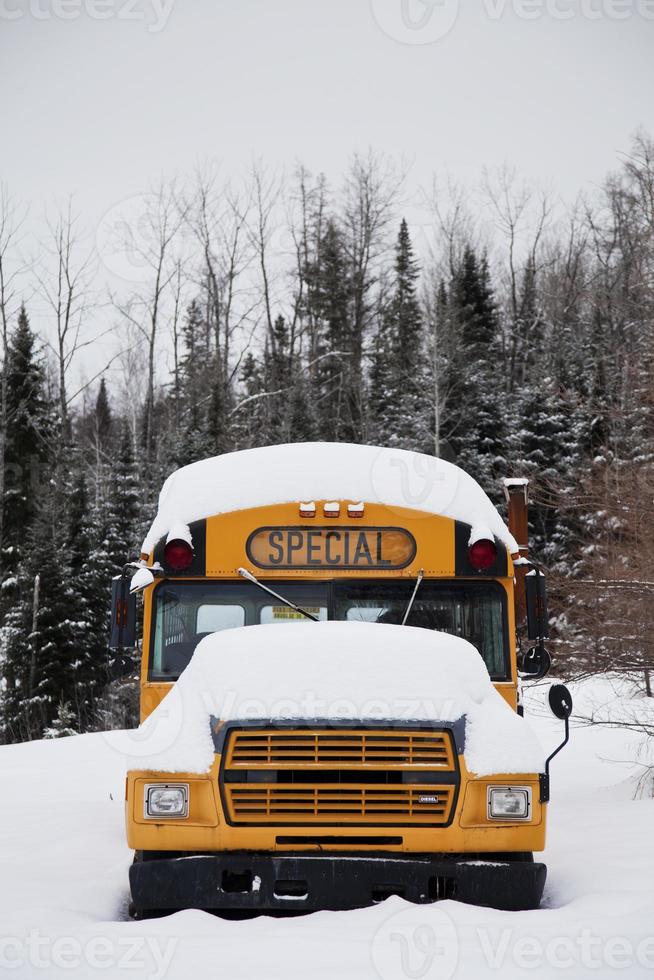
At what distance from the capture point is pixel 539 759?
4.14 meters

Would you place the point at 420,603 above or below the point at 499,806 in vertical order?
above

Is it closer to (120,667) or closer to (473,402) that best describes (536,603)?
(120,667)

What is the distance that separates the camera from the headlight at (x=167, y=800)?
13.1 feet

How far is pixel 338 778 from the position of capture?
4.02m

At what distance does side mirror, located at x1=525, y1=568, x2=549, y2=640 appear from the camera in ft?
17.1

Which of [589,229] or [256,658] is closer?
[256,658]

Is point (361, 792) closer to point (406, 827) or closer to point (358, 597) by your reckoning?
point (406, 827)

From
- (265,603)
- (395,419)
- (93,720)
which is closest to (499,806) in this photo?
(265,603)

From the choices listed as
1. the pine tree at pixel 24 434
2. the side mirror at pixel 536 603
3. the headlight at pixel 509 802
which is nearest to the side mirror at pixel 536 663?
the side mirror at pixel 536 603

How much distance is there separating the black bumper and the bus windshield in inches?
52.3

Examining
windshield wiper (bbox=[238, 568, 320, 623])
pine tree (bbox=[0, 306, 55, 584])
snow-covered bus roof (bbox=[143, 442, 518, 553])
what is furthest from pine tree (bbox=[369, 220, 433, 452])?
windshield wiper (bbox=[238, 568, 320, 623])

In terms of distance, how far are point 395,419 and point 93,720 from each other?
645 inches

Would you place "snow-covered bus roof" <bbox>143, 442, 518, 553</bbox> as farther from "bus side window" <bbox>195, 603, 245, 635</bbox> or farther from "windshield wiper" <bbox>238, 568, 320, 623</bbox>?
"bus side window" <bbox>195, 603, 245, 635</bbox>

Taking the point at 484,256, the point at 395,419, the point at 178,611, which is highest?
the point at 484,256
